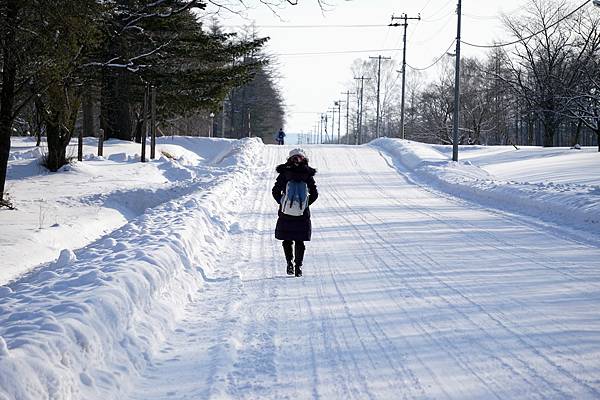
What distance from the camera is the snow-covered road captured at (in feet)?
14.2

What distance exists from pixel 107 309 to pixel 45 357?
117 centimetres

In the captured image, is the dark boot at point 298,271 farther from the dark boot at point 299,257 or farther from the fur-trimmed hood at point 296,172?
the fur-trimmed hood at point 296,172

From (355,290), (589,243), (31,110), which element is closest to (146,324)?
(355,290)

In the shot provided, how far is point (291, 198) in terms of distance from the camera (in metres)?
8.00

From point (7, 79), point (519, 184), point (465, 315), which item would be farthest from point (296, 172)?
point (519, 184)

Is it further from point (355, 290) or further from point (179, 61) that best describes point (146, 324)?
point (179, 61)

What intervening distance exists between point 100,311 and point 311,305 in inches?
97.9

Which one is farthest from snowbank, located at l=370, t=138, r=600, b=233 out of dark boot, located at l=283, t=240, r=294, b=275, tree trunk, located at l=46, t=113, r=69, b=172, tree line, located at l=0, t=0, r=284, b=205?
tree trunk, located at l=46, t=113, r=69, b=172

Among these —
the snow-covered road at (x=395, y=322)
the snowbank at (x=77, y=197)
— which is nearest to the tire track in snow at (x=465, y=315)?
the snow-covered road at (x=395, y=322)

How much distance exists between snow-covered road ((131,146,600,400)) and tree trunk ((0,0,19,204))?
651 centimetres

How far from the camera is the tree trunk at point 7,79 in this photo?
40.1 feet

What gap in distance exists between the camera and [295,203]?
802 centimetres

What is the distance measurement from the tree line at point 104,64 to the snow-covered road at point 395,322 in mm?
6648

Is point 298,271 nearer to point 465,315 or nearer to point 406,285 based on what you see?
point 406,285
